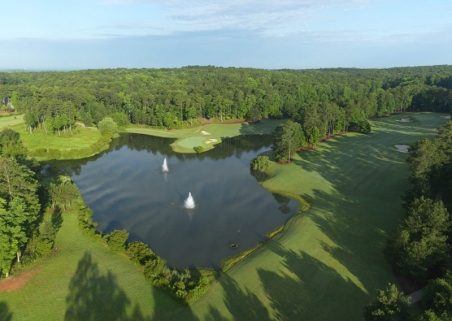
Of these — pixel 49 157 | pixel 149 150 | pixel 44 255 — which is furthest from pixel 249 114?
pixel 44 255

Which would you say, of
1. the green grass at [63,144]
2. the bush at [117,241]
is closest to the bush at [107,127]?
the green grass at [63,144]

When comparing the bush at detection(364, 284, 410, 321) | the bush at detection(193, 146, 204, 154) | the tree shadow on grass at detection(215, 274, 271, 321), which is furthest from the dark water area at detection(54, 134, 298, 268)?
the bush at detection(364, 284, 410, 321)

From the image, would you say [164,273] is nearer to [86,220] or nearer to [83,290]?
[83,290]

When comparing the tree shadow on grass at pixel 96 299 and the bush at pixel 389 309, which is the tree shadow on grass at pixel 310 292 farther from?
the tree shadow on grass at pixel 96 299

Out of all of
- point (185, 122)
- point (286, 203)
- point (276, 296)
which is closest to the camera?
point (276, 296)

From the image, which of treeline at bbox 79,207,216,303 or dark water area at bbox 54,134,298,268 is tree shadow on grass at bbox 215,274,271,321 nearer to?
treeline at bbox 79,207,216,303

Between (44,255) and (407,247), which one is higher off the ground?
(407,247)

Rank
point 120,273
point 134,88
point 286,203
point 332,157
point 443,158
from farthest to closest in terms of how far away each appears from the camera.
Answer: point 134,88 < point 332,157 < point 286,203 < point 443,158 < point 120,273

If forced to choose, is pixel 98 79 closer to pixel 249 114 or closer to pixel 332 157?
pixel 249 114
